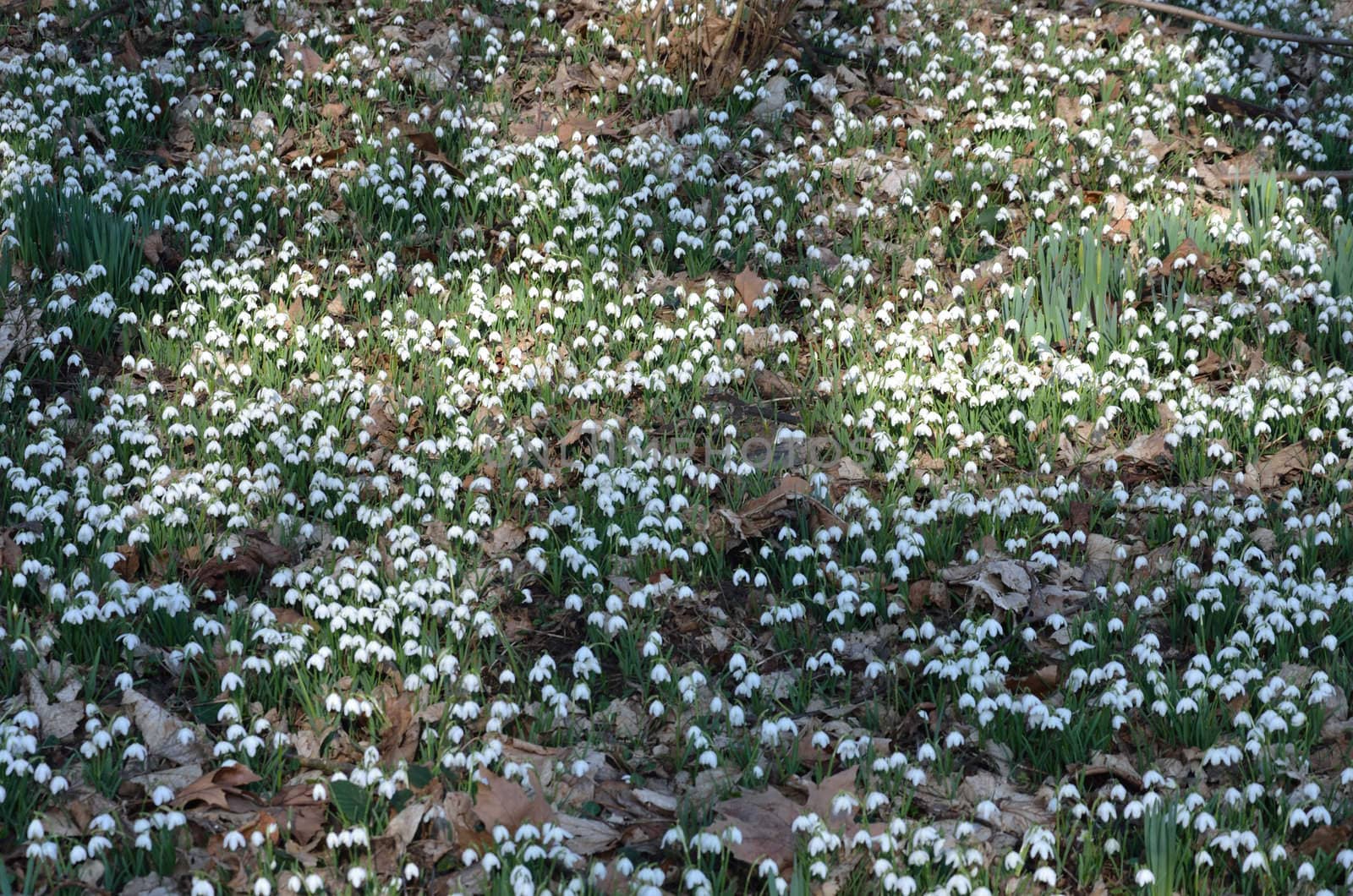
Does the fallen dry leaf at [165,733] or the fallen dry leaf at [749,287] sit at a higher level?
the fallen dry leaf at [749,287]

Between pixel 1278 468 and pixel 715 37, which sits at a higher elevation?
pixel 715 37

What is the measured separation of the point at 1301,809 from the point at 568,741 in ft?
5.78

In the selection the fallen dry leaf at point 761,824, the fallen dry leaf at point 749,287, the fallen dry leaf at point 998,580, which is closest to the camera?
the fallen dry leaf at point 761,824

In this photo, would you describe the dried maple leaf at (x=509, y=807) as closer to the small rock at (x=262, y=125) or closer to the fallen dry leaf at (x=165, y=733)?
the fallen dry leaf at (x=165, y=733)

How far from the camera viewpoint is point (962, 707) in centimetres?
343

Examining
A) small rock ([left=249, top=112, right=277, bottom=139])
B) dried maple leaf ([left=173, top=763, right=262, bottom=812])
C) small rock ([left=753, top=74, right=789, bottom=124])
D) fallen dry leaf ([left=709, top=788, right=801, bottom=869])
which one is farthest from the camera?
small rock ([left=753, top=74, right=789, bottom=124])

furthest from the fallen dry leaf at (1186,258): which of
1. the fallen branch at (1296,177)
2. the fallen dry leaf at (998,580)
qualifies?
the fallen dry leaf at (998,580)

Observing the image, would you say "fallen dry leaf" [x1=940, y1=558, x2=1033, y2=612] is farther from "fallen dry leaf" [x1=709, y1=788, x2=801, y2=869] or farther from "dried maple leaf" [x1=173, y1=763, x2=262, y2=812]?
"dried maple leaf" [x1=173, y1=763, x2=262, y2=812]

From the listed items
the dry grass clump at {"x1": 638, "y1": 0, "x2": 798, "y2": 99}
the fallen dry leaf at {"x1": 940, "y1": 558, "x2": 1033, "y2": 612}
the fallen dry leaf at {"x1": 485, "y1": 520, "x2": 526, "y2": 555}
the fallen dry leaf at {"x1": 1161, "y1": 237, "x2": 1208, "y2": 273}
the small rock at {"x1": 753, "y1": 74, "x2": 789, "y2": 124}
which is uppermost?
the dry grass clump at {"x1": 638, "y1": 0, "x2": 798, "y2": 99}

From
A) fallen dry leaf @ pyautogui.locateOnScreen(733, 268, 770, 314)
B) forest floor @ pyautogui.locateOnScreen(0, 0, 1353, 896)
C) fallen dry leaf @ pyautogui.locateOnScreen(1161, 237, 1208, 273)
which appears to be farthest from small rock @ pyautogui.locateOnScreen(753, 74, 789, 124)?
fallen dry leaf @ pyautogui.locateOnScreen(1161, 237, 1208, 273)

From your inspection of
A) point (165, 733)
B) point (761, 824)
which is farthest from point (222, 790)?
point (761, 824)

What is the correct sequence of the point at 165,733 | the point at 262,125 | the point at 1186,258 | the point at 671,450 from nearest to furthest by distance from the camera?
1. the point at 165,733
2. the point at 671,450
3. the point at 1186,258
4. the point at 262,125

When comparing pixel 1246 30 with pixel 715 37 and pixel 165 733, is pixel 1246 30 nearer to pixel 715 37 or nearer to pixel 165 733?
pixel 715 37

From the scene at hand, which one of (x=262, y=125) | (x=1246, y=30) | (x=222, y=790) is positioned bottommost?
(x=222, y=790)
